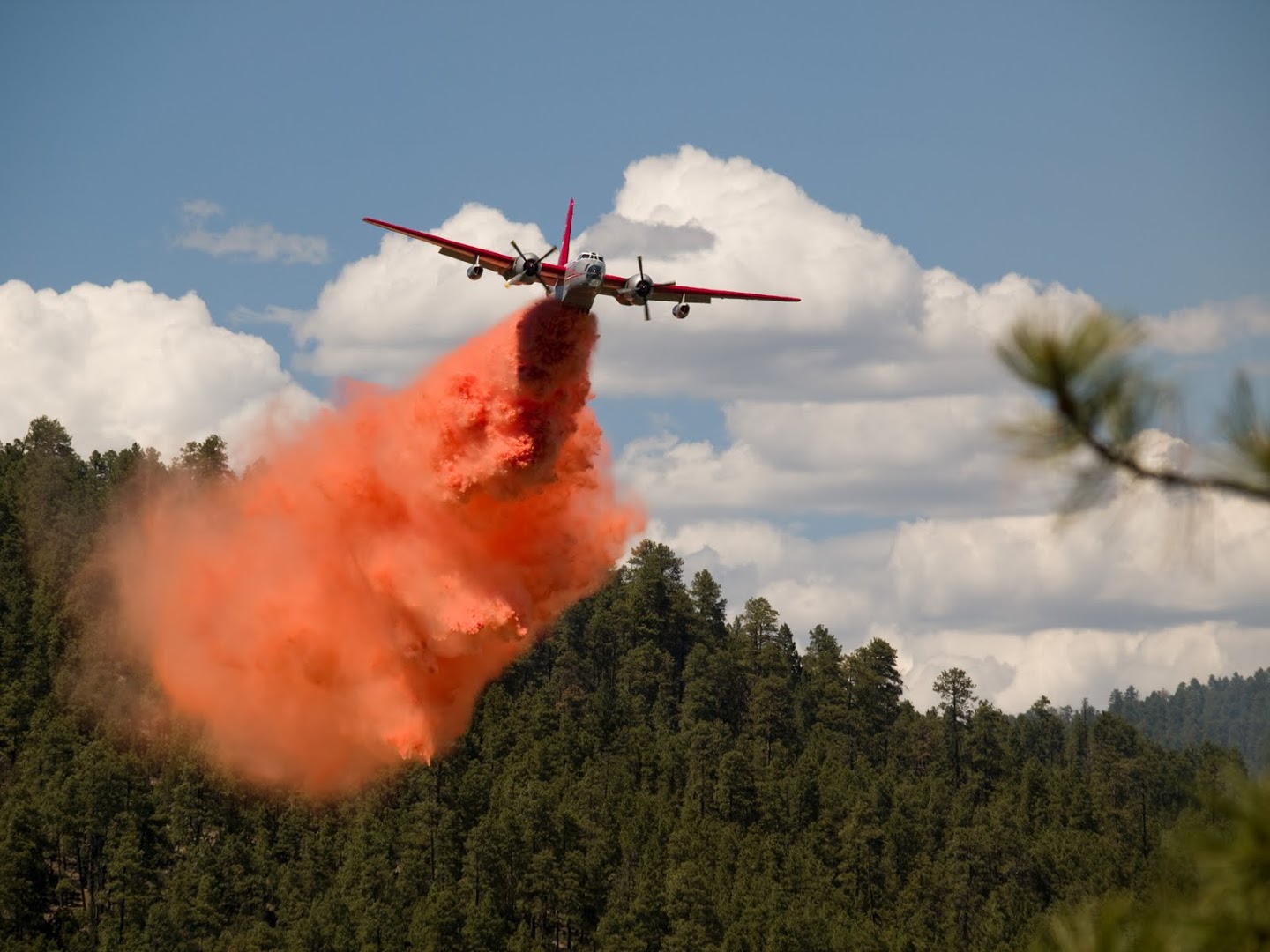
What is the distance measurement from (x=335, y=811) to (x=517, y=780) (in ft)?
42.9

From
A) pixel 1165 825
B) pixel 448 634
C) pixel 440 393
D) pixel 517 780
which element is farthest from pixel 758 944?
pixel 1165 825

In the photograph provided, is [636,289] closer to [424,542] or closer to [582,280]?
[582,280]

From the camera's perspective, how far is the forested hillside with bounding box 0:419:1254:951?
96.0 m

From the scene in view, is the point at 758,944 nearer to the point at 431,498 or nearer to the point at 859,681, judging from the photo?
the point at 431,498

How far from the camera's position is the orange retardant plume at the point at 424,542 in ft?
172

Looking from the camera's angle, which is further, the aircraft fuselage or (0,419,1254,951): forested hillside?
(0,419,1254,951): forested hillside

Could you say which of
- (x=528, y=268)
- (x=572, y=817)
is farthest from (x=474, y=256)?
(x=572, y=817)

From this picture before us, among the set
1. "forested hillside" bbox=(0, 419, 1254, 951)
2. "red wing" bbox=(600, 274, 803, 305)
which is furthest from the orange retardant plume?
"forested hillside" bbox=(0, 419, 1254, 951)

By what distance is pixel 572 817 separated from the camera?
10731cm

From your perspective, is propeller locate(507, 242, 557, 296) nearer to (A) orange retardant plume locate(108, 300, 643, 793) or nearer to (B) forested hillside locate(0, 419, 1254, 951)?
(A) orange retardant plume locate(108, 300, 643, 793)

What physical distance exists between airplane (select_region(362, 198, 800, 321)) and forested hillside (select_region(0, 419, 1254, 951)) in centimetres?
5368

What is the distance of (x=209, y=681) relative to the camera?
70.0 meters

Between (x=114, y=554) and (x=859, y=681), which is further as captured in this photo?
(x=859, y=681)

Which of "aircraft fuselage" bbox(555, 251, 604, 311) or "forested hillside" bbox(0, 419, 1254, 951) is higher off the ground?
"aircraft fuselage" bbox(555, 251, 604, 311)
